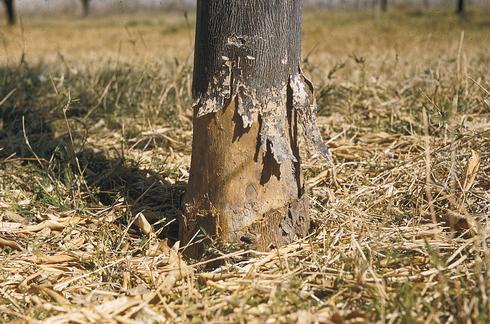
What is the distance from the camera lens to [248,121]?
5.74 ft

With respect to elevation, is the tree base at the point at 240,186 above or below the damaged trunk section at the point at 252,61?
below

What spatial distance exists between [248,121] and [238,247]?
15.6 inches

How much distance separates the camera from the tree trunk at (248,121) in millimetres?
1716

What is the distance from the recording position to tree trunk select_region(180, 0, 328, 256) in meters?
1.72

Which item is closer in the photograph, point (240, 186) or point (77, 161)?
point (240, 186)

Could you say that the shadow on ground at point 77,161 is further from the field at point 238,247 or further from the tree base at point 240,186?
the tree base at point 240,186

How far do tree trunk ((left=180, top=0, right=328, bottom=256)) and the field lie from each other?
103mm

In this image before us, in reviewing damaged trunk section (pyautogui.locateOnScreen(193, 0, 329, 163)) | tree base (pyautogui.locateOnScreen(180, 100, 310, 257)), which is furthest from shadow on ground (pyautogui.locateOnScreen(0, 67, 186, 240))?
damaged trunk section (pyautogui.locateOnScreen(193, 0, 329, 163))

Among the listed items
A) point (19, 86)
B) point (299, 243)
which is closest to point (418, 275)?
point (299, 243)

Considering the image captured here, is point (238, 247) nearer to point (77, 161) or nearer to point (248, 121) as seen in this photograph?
point (248, 121)

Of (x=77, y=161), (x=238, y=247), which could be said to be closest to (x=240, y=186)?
(x=238, y=247)

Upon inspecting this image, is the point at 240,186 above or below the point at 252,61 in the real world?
below

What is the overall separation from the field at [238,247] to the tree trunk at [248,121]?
10 cm

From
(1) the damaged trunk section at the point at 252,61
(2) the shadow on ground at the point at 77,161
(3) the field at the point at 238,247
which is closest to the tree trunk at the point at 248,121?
(1) the damaged trunk section at the point at 252,61
